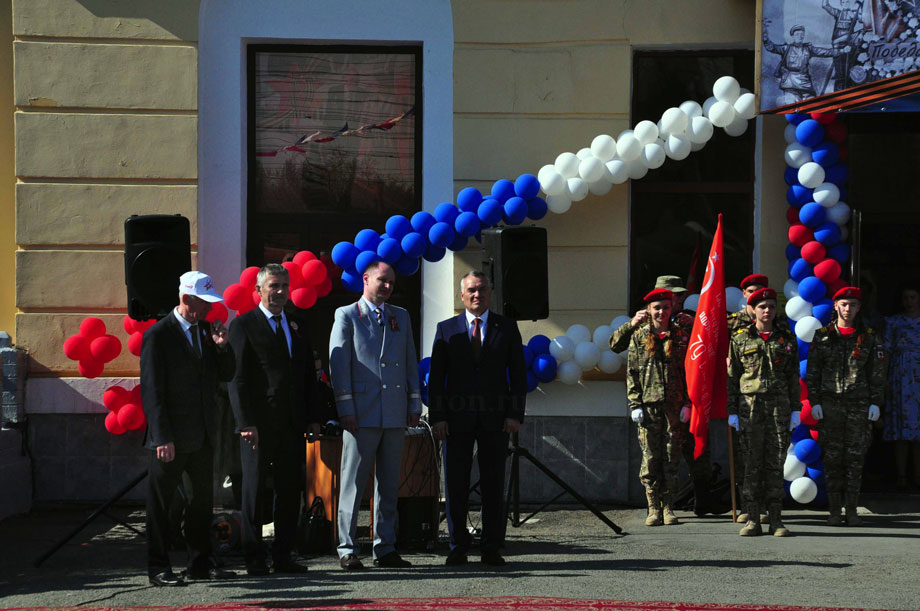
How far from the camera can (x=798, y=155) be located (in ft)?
33.9

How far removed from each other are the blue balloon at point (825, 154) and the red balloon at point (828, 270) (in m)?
0.83

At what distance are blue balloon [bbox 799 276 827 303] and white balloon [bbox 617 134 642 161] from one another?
1.76 metres

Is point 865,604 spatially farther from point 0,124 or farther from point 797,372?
point 0,124

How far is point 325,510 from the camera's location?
8383mm

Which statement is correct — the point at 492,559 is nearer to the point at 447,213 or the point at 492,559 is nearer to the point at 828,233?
the point at 447,213

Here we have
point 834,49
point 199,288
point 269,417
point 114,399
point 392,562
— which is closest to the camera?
point 199,288

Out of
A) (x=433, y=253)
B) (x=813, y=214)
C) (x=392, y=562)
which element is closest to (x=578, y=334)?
(x=433, y=253)

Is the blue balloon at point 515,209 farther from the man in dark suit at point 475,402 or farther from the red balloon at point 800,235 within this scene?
the red balloon at point 800,235

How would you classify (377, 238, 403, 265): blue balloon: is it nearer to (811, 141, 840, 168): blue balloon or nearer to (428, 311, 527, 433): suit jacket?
(428, 311, 527, 433): suit jacket

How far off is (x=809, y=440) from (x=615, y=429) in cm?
164

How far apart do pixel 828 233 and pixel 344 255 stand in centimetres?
405

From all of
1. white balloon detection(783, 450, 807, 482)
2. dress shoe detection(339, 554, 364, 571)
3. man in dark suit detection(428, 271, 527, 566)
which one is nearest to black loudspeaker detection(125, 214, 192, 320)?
man in dark suit detection(428, 271, 527, 566)

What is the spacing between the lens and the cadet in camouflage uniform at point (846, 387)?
9.62 meters

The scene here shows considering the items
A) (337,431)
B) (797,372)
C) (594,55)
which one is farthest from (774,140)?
(337,431)
